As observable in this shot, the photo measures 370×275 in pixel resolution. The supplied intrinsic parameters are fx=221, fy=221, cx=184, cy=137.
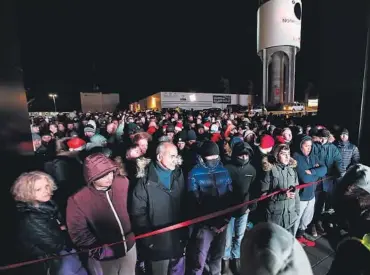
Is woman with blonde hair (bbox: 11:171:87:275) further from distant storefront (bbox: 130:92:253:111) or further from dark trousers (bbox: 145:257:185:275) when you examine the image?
distant storefront (bbox: 130:92:253:111)

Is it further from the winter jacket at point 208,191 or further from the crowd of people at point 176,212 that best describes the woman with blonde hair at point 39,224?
the winter jacket at point 208,191

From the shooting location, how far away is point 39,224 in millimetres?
2266

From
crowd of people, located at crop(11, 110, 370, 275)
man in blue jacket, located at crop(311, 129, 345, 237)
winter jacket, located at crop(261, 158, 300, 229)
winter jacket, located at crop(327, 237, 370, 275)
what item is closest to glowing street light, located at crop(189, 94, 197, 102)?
man in blue jacket, located at crop(311, 129, 345, 237)

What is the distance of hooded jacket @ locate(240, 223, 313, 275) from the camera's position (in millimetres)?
925

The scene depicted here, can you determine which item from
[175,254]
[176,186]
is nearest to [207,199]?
[176,186]

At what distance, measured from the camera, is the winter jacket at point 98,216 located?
92.7 inches

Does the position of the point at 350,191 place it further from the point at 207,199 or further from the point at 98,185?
the point at 98,185

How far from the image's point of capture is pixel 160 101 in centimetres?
3969

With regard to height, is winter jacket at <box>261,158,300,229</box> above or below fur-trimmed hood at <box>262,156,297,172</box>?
below

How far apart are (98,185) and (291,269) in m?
2.07

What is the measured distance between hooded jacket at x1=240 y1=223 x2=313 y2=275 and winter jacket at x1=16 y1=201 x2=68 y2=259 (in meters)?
2.16

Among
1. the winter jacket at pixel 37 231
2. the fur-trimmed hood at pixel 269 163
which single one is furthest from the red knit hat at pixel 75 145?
the fur-trimmed hood at pixel 269 163

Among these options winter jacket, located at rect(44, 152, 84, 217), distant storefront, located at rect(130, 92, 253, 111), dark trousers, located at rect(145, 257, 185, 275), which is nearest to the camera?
dark trousers, located at rect(145, 257, 185, 275)

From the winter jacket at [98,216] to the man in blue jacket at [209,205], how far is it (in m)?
0.97
